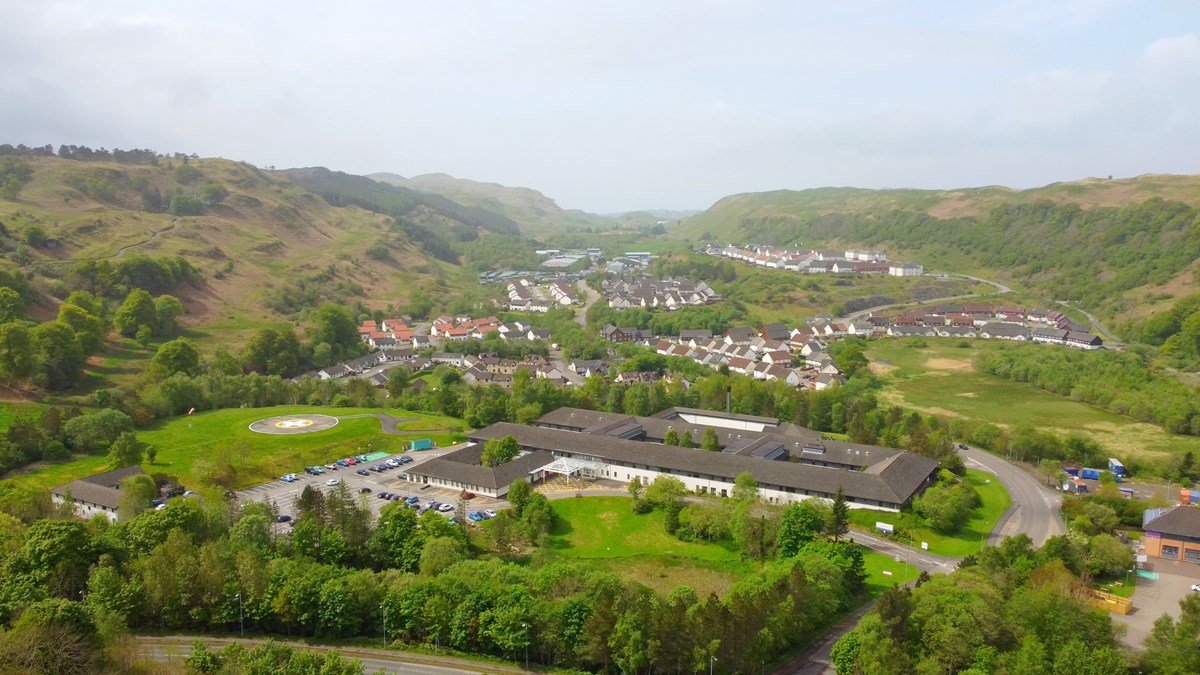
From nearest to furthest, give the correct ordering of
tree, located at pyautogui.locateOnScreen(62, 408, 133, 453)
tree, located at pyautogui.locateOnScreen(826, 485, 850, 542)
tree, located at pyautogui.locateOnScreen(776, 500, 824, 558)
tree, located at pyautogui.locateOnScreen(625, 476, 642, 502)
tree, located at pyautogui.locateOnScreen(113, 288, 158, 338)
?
tree, located at pyautogui.locateOnScreen(776, 500, 824, 558) < tree, located at pyautogui.locateOnScreen(826, 485, 850, 542) < tree, located at pyautogui.locateOnScreen(625, 476, 642, 502) < tree, located at pyautogui.locateOnScreen(62, 408, 133, 453) < tree, located at pyautogui.locateOnScreen(113, 288, 158, 338)

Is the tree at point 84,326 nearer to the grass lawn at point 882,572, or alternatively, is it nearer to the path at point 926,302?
the grass lawn at point 882,572

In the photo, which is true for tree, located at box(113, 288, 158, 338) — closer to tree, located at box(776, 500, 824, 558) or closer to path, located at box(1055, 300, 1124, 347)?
tree, located at box(776, 500, 824, 558)

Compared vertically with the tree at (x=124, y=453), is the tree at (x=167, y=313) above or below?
above

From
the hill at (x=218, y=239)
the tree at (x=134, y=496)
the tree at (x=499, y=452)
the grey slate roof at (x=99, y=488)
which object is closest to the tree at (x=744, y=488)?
the tree at (x=499, y=452)

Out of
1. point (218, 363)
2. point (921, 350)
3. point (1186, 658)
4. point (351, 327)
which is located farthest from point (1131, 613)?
point (351, 327)

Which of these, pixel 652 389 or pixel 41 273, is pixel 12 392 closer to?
pixel 41 273

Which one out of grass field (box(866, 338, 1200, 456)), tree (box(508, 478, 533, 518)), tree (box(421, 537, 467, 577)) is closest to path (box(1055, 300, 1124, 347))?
grass field (box(866, 338, 1200, 456))
